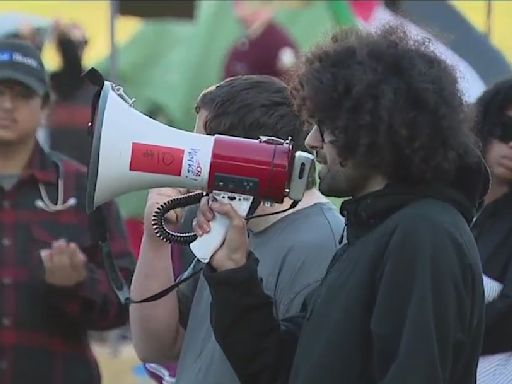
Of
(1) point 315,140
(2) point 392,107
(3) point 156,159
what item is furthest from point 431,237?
(3) point 156,159

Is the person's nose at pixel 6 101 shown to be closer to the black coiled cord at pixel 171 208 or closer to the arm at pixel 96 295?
the arm at pixel 96 295

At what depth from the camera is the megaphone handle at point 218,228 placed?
6.66 ft

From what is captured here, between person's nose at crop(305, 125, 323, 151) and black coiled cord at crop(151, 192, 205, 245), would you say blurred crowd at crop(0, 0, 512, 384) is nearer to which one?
person's nose at crop(305, 125, 323, 151)

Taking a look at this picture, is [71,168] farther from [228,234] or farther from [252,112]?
[228,234]

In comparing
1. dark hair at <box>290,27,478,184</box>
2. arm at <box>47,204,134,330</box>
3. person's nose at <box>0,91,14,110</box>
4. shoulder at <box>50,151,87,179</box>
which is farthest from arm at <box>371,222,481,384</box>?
person's nose at <box>0,91,14,110</box>

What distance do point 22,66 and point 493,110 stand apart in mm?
Result: 1450

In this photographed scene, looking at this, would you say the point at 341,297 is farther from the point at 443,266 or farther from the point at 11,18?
the point at 11,18

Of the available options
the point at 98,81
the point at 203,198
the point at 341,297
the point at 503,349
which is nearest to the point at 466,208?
the point at 341,297

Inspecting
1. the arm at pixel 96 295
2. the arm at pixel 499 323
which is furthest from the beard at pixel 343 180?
the arm at pixel 96 295

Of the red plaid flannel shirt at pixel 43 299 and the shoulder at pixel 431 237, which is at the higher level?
the shoulder at pixel 431 237

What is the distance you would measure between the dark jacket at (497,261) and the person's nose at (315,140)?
922mm

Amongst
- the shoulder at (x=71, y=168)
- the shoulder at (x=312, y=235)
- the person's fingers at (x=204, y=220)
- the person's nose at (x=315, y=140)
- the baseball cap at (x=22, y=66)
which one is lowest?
the shoulder at (x=71, y=168)

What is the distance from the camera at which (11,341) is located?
10.1 feet

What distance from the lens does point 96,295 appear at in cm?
311
